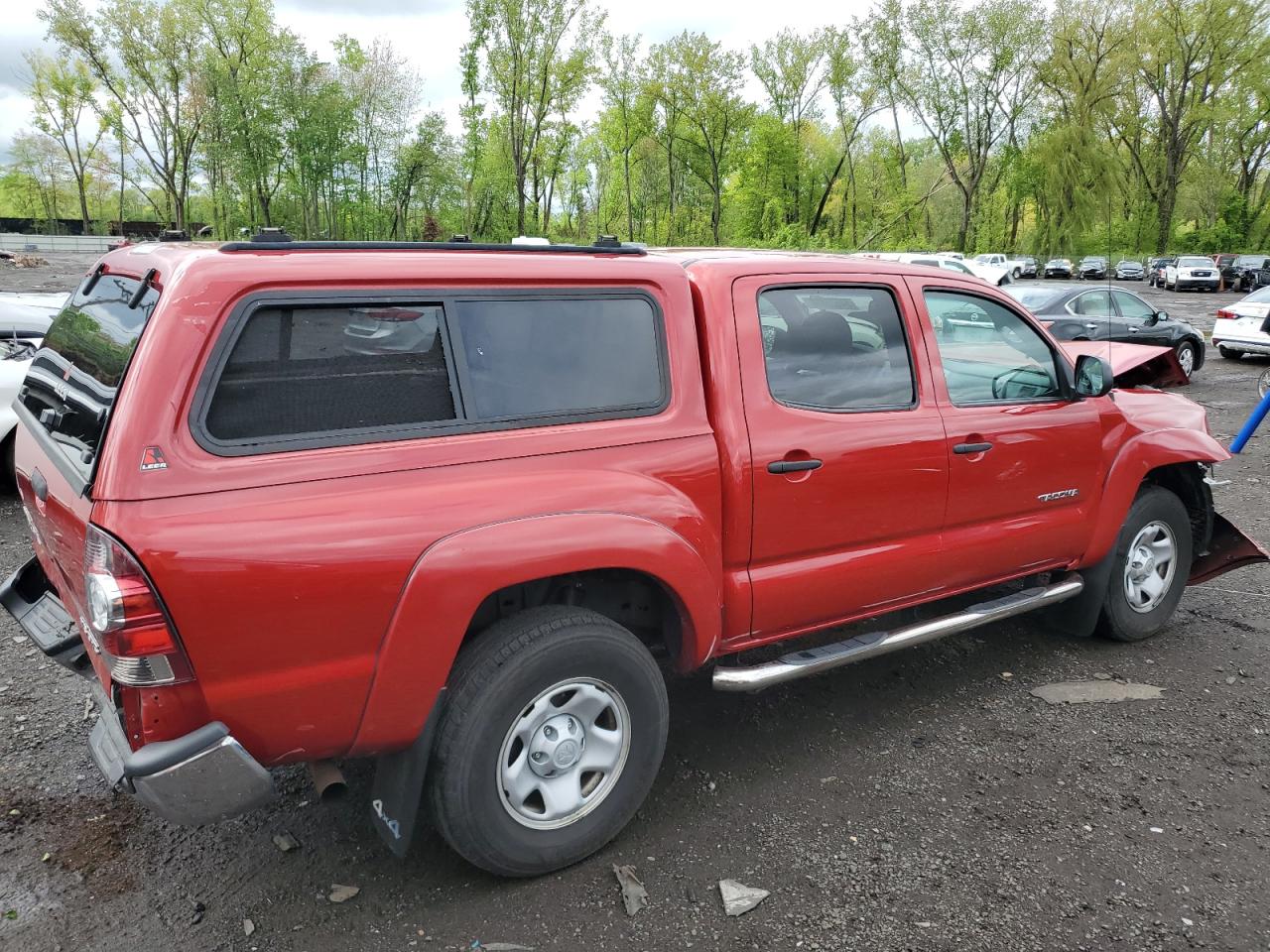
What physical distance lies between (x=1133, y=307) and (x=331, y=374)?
16784 millimetres

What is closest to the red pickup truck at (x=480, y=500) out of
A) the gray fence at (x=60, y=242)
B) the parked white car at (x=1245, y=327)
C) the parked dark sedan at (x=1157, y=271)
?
the parked white car at (x=1245, y=327)

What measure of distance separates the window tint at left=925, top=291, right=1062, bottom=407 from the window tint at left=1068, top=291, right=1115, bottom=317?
1226 cm

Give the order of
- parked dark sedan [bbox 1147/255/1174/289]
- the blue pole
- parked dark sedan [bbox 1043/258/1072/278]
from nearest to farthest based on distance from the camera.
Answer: the blue pole, parked dark sedan [bbox 1147/255/1174/289], parked dark sedan [bbox 1043/258/1072/278]

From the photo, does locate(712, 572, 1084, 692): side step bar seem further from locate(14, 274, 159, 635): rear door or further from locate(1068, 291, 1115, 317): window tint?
locate(1068, 291, 1115, 317): window tint

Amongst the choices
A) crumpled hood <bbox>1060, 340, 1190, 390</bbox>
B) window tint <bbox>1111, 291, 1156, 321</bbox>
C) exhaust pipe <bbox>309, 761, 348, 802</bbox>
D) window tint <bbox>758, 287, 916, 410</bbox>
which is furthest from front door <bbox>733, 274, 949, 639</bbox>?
window tint <bbox>1111, 291, 1156, 321</bbox>

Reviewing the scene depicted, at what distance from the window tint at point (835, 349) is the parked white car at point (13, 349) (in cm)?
502

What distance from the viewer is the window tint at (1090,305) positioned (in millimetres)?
15094

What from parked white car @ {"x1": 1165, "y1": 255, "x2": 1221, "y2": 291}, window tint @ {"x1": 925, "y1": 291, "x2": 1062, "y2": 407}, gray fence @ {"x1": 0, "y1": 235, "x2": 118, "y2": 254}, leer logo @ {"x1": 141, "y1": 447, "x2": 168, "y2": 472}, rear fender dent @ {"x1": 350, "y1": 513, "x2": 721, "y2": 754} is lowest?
rear fender dent @ {"x1": 350, "y1": 513, "x2": 721, "y2": 754}

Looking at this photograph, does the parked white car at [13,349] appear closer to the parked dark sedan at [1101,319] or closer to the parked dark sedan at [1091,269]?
the parked dark sedan at [1101,319]

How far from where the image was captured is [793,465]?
3.24 meters

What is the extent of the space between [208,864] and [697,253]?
2828 millimetres

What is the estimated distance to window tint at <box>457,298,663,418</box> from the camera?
2.75m

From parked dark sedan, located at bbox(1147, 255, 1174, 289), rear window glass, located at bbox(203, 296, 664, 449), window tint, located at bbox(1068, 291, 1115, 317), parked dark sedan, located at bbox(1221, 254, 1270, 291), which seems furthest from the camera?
parked dark sedan, located at bbox(1147, 255, 1174, 289)

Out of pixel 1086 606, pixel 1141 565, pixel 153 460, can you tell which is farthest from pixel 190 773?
pixel 1141 565
